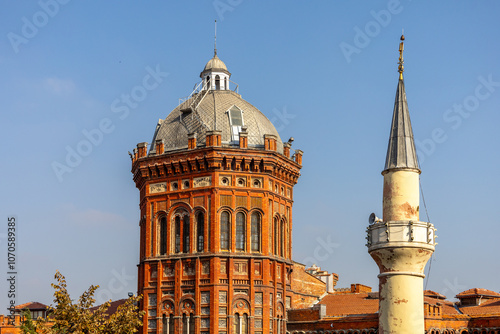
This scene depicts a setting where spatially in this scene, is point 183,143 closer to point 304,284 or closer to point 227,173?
point 227,173

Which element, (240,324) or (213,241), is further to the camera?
(213,241)

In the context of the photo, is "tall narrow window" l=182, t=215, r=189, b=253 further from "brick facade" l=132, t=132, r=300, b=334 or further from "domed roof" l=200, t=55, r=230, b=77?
"domed roof" l=200, t=55, r=230, b=77

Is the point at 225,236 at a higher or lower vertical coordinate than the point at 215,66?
lower

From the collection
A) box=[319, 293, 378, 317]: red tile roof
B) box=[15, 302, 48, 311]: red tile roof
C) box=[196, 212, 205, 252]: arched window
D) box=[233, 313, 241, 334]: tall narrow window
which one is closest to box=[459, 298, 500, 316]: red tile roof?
box=[319, 293, 378, 317]: red tile roof

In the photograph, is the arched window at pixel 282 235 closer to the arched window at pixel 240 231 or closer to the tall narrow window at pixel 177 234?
the arched window at pixel 240 231

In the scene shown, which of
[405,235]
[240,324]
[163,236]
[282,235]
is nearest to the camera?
[405,235]

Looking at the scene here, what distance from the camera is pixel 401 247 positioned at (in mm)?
35188

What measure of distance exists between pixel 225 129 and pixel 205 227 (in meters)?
6.92

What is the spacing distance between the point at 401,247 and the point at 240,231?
78.3 feet

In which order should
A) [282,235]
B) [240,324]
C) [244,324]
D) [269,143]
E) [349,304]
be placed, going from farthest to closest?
[349,304], [282,235], [269,143], [244,324], [240,324]

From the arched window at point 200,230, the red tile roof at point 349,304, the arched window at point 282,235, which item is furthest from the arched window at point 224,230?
the red tile roof at point 349,304

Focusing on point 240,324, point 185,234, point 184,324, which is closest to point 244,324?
point 240,324

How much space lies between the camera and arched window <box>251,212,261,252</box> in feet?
191

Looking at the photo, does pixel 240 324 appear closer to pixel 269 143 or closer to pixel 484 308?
pixel 269 143
